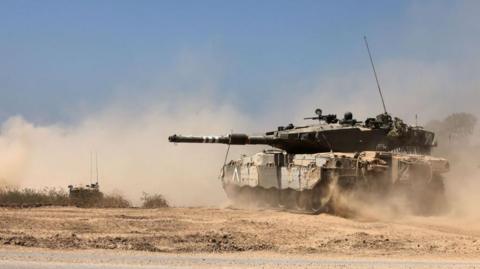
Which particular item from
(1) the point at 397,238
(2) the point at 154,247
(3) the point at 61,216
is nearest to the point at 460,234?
(1) the point at 397,238

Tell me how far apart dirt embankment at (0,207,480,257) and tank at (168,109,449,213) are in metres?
1.38

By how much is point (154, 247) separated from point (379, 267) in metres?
4.41

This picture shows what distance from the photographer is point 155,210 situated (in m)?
22.6

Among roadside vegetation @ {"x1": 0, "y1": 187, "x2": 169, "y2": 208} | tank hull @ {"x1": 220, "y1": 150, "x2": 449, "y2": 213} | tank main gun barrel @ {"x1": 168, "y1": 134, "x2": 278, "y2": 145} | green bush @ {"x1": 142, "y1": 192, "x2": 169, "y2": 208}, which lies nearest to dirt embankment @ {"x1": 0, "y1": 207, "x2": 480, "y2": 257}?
tank hull @ {"x1": 220, "y1": 150, "x2": 449, "y2": 213}

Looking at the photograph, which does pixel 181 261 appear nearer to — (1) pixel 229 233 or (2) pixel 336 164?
(1) pixel 229 233

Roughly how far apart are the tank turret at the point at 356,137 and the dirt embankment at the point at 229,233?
335 cm

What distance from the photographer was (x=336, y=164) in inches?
882

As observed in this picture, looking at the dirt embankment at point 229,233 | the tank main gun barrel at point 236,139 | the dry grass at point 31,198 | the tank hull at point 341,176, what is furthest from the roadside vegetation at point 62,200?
the tank hull at point 341,176

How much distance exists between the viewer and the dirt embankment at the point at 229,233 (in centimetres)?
1391

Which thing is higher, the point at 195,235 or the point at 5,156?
the point at 5,156

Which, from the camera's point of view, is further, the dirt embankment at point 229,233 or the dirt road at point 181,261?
the dirt embankment at point 229,233

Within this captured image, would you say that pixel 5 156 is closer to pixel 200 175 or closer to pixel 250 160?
pixel 200 175

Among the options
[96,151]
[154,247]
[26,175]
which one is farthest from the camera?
[96,151]

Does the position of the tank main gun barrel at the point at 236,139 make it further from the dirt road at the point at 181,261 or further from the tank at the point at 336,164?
the dirt road at the point at 181,261
